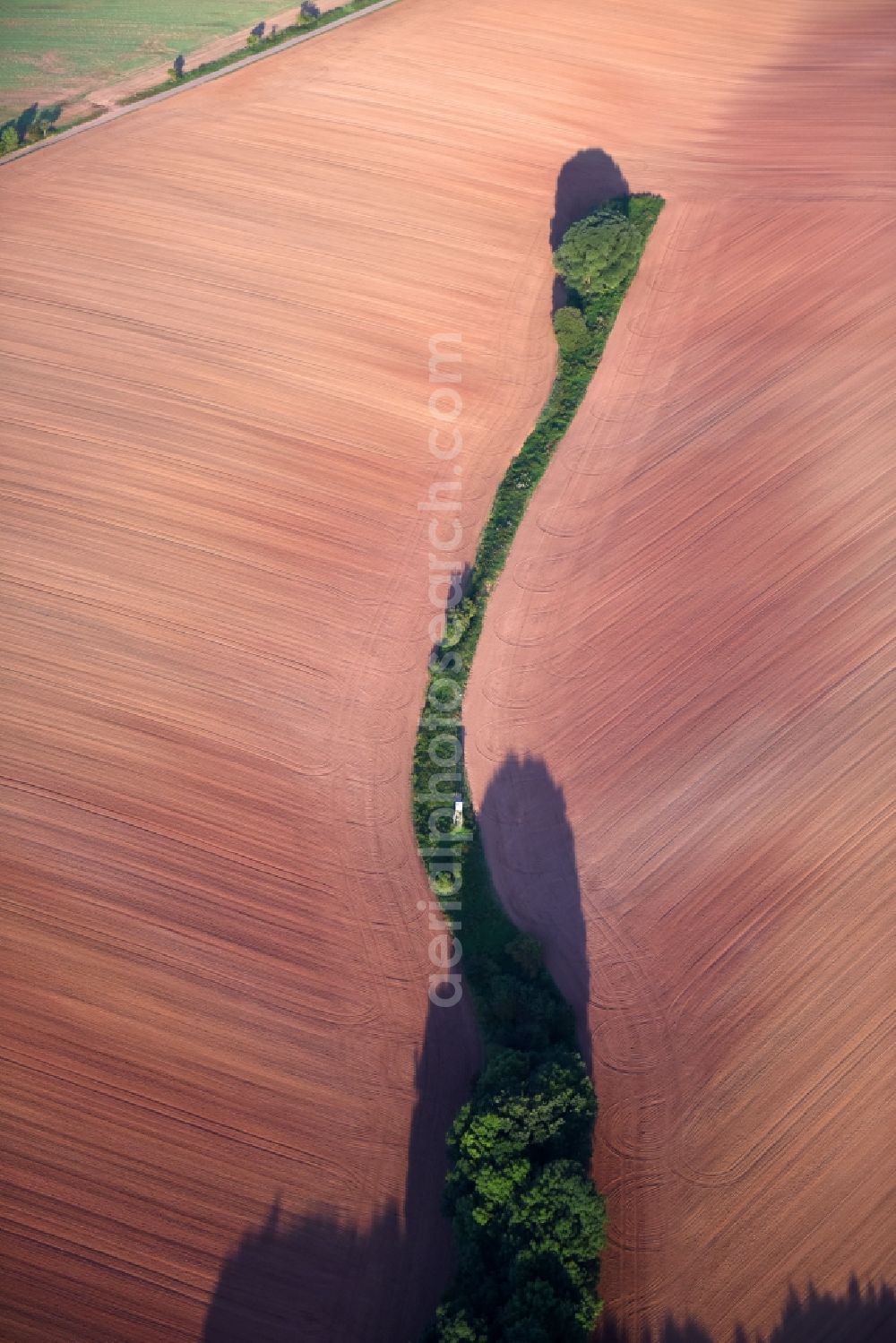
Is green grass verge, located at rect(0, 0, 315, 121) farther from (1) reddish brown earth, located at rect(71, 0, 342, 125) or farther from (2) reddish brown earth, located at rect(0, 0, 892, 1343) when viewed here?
(2) reddish brown earth, located at rect(0, 0, 892, 1343)

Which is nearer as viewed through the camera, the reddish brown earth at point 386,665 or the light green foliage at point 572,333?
the reddish brown earth at point 386,665

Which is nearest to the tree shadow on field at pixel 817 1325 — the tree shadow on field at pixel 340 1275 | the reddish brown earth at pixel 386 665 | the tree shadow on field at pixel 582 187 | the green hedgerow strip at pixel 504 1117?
the reddish brown earth at pixel 386 665

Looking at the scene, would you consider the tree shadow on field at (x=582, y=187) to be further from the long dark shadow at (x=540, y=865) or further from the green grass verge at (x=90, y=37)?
the long dark shadow at (x=540, y=865)

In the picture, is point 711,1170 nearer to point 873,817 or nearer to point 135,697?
point 873,817

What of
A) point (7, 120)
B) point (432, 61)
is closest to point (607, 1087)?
point (432, 61)

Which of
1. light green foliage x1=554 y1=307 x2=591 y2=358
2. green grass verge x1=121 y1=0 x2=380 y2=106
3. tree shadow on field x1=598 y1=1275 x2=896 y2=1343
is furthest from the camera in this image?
green grass verge x1=121 y1=0 x2=380 y2=106

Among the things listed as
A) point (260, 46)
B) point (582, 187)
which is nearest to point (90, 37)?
point (260, 46)

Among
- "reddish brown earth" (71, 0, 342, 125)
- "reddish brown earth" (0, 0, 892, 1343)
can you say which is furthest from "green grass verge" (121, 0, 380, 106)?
"reddish brown earth" (0, 0, 892, 1343)

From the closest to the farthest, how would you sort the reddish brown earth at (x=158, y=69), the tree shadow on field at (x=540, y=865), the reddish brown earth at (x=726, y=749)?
the reddish brown earth at (x=726, y=749)
the tree shadow on field at (x=540, y=865)
the reddish brown earth at (x=158, y=69)
